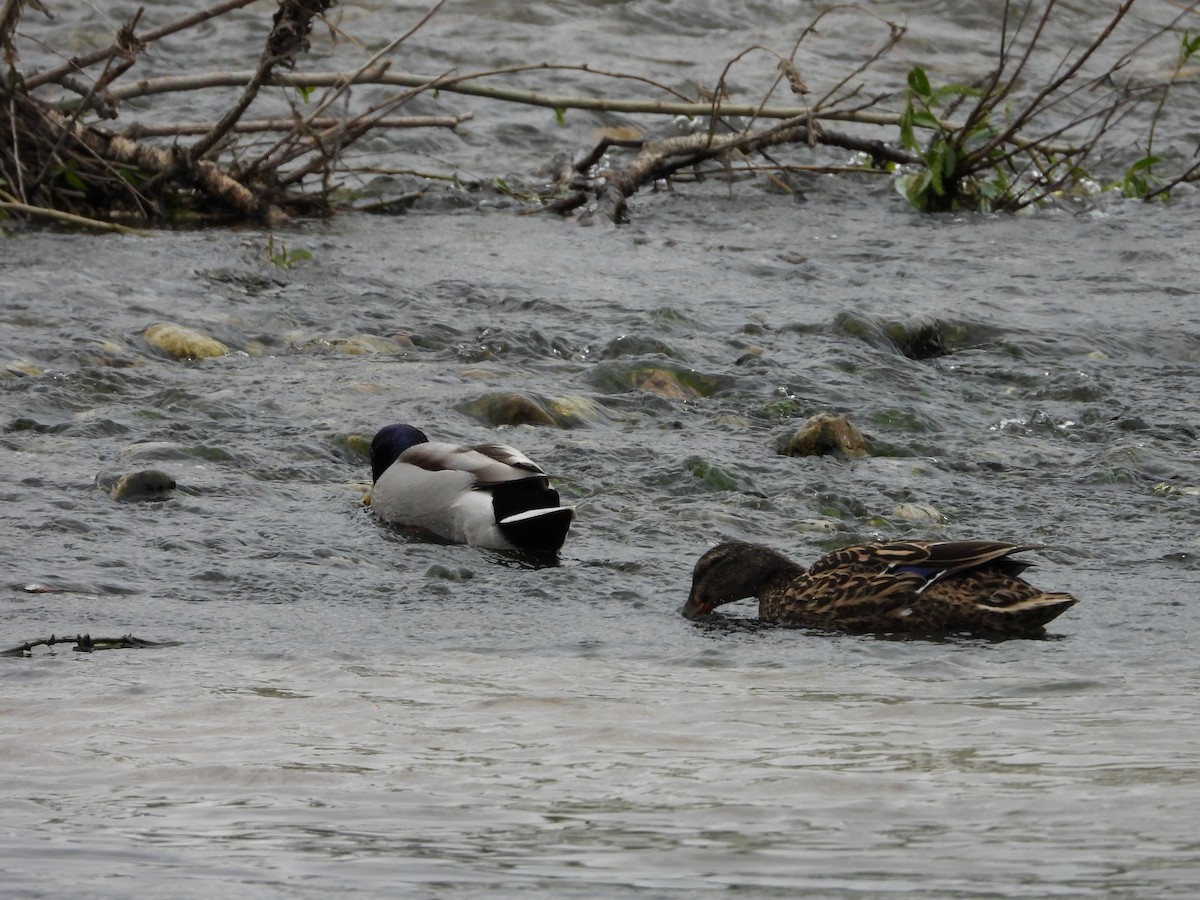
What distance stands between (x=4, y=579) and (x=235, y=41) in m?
12.4

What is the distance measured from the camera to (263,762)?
392cm

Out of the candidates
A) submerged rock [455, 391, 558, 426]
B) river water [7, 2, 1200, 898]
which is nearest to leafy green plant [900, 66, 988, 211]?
river water [7, 2, 1200, 898]

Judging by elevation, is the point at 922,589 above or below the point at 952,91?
below

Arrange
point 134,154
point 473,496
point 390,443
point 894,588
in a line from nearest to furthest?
point 894,588, point 473,496, point 390,443, point 134,154

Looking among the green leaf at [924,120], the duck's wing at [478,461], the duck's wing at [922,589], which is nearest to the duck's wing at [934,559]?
the duck's wing at [922,589]

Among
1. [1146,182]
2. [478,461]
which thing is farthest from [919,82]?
[478,461]

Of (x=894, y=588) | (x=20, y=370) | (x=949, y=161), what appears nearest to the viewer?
(x=894, y=588)

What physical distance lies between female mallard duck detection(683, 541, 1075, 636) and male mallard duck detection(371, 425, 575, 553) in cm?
90

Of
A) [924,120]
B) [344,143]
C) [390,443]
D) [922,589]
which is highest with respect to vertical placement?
[924,120]

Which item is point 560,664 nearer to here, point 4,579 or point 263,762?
point 263,762

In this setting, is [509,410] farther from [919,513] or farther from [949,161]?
[949,161]

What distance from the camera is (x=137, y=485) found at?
22.2 ft

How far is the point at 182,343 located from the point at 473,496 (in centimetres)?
238

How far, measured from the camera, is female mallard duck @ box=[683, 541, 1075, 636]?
571 centimetres
